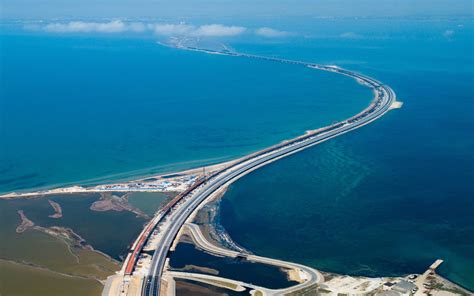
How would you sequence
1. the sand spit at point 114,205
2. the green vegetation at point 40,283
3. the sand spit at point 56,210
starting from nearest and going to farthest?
the green vegetation at point 40,283
the sand spit at point 56,210
the sand spit at point 114,205

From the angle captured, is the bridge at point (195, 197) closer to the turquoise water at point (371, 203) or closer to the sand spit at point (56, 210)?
the turquoise water at point (371, 203)

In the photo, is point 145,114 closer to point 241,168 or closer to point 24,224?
point 241,168

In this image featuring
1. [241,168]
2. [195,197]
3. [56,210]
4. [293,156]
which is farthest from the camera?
[293,156]

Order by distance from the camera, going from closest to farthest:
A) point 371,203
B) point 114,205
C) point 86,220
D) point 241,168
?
point 86,220 < point 371,203 < point 114,205 < point 241,168

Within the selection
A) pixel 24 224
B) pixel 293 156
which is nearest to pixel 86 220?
pixel 24 224

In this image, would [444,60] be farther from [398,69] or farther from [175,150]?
[175,150]

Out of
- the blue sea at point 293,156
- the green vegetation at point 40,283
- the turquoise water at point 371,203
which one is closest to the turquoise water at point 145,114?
the blue sea at point 293,156
